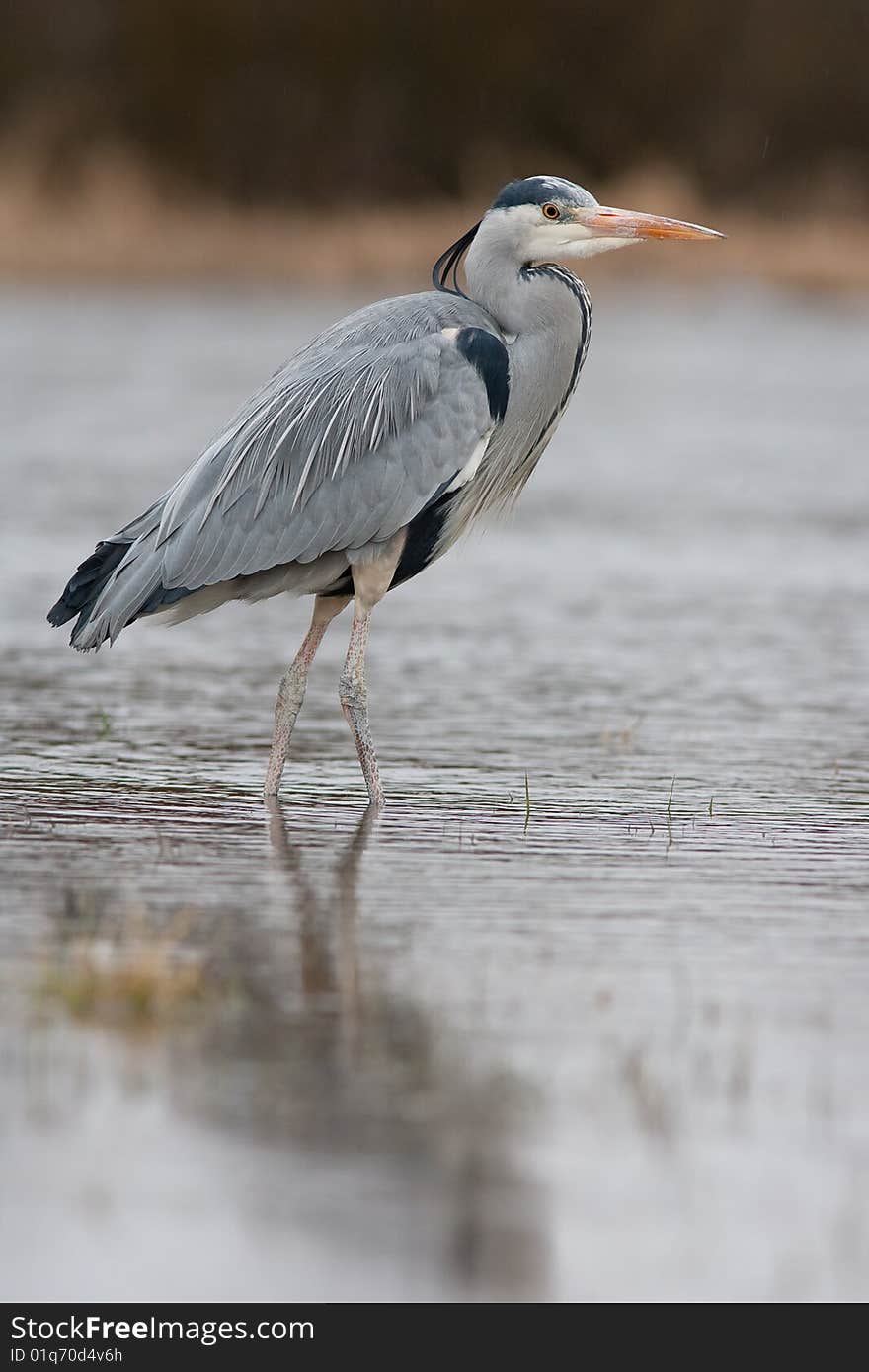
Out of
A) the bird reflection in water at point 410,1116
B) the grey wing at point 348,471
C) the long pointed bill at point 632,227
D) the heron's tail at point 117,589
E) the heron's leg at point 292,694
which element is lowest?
the bird reflection in water at point 410,1116

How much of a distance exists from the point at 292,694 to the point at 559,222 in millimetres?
1687

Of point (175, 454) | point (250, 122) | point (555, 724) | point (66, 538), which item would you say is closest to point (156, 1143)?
point (555, 724)

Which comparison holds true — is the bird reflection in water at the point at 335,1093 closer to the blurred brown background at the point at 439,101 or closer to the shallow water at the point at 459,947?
the shallow water at the point at 459,947

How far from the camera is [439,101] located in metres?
42.4

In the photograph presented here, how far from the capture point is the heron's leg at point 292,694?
758 centimetres

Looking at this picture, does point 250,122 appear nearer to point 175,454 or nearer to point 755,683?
point 175,454

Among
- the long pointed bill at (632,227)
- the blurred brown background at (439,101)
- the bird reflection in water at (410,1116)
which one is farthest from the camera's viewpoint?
the blurred brown background at (439,101)

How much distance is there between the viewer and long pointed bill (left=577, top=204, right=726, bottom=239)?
7.73m

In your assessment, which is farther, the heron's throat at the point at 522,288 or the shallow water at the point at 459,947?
the heron's throat at the point at 522,288

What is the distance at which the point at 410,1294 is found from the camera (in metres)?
3.56

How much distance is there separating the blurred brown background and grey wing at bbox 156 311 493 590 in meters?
27.2

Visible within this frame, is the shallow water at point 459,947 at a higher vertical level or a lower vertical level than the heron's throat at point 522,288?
lower

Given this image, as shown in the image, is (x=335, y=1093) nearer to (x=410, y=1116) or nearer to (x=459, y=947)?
(x=410, y=1116)

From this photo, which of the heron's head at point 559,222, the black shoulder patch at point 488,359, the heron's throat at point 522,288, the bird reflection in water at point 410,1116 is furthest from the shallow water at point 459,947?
the heron's head at point 559,222
